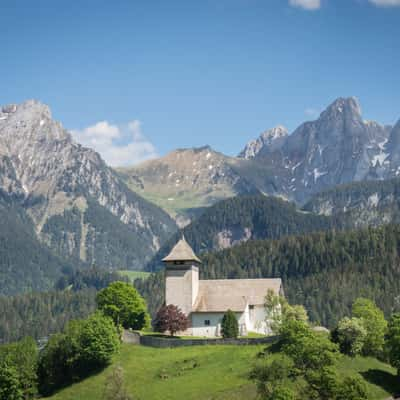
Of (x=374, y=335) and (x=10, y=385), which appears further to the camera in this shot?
(x=374, y=335)

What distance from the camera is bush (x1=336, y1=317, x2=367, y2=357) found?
113875 mm

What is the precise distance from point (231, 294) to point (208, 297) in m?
4.34

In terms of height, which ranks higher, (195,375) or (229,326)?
(229,326)

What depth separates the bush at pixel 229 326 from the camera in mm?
130750

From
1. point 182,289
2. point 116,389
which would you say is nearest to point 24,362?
point 116,389

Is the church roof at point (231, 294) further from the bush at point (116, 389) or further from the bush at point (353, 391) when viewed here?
the bush at point (353, 391)

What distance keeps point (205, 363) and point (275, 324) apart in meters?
22.8

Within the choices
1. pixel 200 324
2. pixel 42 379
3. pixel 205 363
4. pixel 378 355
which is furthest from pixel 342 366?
pixel 42 379

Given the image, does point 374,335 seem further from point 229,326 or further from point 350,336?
point 229,326

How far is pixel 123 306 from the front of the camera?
14588 centimetres

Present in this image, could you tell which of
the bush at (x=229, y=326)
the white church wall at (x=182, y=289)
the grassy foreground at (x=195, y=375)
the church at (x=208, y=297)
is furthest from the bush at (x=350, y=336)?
the white church wall at (x=182, y=289)

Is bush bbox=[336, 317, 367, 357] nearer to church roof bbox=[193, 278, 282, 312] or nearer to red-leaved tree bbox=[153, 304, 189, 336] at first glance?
church roof bbox=[193, 278, 282, 312]

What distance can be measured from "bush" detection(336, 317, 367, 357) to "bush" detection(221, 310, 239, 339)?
843 inches

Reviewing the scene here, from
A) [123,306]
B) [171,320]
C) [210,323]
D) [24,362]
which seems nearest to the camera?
[24,362]
